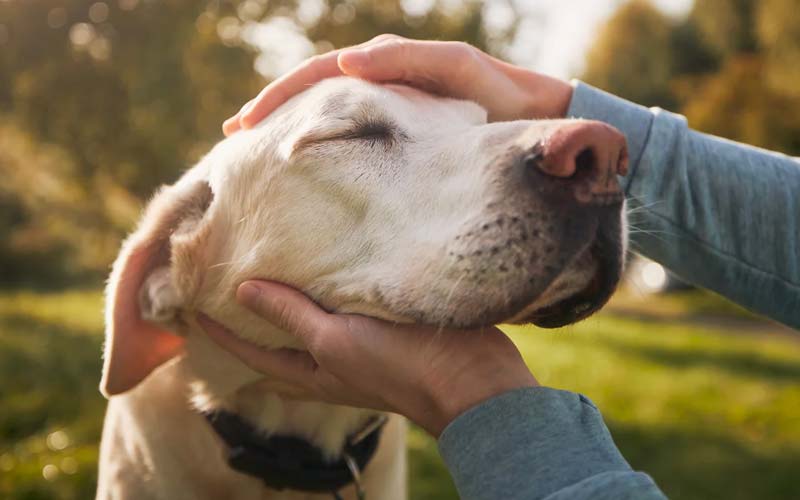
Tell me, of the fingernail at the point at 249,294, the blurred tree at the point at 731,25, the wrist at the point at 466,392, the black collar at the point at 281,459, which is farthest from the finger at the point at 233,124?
the blurred tree at the point at 731,25

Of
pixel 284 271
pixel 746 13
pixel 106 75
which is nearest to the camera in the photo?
pixel 284 271

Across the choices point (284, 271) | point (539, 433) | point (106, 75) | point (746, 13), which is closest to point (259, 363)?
point (284, 271)

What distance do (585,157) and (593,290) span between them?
37cm

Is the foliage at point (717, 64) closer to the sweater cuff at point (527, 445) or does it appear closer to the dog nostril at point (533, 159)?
the dog nostril at point (533, 159)

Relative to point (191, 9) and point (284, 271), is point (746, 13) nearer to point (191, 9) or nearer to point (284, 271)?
point (191, 9)

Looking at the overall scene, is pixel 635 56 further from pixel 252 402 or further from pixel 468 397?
pixel 468 397

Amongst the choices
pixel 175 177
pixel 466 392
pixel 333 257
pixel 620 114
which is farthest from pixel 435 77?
pixel 175 177

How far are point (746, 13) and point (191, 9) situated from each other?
17.5 meters

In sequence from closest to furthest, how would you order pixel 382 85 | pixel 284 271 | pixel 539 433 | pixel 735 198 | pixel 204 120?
1. pixel 539 433
2. pixel 284 271
3. pixel 382 85
4. pixel 735 198
5. pixel 204 120

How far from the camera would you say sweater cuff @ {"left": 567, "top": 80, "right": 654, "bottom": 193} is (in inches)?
101

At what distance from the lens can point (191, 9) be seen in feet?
27.2

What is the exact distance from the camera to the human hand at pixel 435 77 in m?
2.34

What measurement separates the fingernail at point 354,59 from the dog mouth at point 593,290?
994 mm

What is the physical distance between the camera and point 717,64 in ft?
83.0
